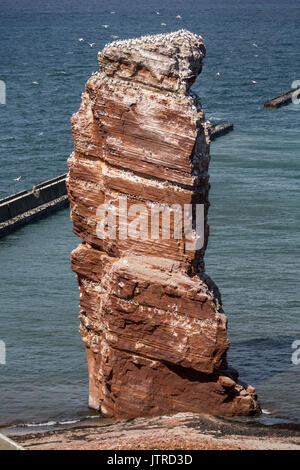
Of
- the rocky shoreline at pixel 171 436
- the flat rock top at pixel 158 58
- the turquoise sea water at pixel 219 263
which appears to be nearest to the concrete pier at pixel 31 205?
the turquoise sea water at pixel 219 263

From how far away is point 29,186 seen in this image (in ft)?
208

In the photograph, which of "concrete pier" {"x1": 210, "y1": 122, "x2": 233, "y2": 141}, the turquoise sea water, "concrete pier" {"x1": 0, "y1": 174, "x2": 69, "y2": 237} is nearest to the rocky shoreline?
the turquoise sea water

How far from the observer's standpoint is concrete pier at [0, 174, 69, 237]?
4945cm

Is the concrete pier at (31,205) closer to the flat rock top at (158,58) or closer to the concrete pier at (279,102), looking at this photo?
the flat rock top at (158,58)

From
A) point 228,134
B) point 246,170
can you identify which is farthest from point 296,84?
point 246,170

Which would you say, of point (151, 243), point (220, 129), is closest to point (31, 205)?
point (220, 129)

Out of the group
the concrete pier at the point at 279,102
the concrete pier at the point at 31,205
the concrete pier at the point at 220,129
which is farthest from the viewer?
the concrete pier at the point at 279,102

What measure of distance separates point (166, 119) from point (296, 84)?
97029mm

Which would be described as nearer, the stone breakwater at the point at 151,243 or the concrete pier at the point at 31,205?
the stone breakwater at the point at 151,243

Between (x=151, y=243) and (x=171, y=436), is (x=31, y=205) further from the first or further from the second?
(x=171, y=436)

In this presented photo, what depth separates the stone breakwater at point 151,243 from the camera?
2183 cm

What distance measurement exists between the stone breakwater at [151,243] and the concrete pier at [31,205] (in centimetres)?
2504

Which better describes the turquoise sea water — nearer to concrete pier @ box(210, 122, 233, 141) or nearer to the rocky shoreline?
concrete pier @ box(210, 122, 233, 141)

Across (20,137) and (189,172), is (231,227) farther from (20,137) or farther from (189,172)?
(20,137)
